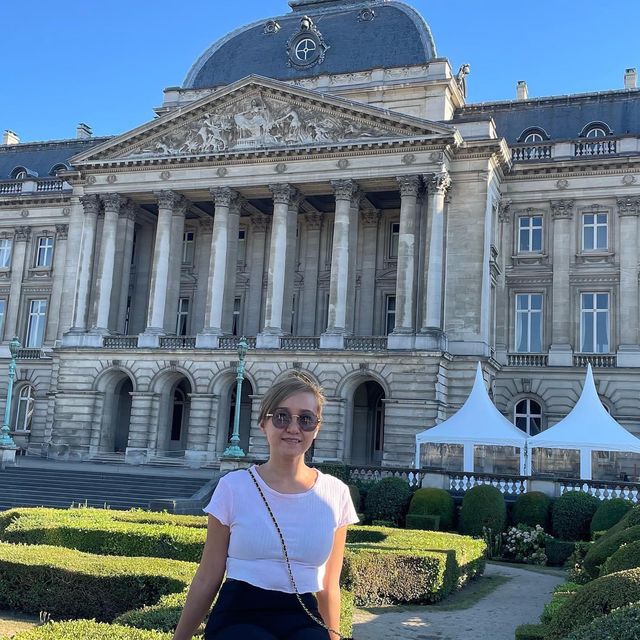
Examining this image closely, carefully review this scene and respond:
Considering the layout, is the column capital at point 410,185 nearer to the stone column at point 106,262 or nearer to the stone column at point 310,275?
the stone column at point 310,275

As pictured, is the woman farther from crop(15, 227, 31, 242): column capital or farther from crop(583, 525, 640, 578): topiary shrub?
crop(15, 227, 31, 242): column capital

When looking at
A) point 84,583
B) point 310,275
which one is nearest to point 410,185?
point 310,275

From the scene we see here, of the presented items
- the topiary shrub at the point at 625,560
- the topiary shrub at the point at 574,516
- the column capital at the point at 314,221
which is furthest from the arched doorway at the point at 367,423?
the topiary shrub at the point at 625,560

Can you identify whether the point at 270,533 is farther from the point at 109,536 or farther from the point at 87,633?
the point at 109,536

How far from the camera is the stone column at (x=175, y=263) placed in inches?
1857

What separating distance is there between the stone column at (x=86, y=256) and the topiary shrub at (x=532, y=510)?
28.4m

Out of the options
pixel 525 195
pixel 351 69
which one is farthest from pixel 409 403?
pixel 351 69

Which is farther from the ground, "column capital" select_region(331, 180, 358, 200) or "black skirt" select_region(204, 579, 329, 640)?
"column capital" select_region(331, 180, 358, 200)

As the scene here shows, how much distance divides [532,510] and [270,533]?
24431 mm

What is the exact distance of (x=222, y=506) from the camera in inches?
186

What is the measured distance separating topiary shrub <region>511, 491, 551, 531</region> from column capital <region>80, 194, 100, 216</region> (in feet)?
101

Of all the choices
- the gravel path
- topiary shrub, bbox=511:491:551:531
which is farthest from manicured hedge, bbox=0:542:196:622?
topiary shrub, bbox=511:491:551:531

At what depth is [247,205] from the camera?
48688 millimetres

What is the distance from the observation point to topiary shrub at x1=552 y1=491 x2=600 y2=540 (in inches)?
1040
